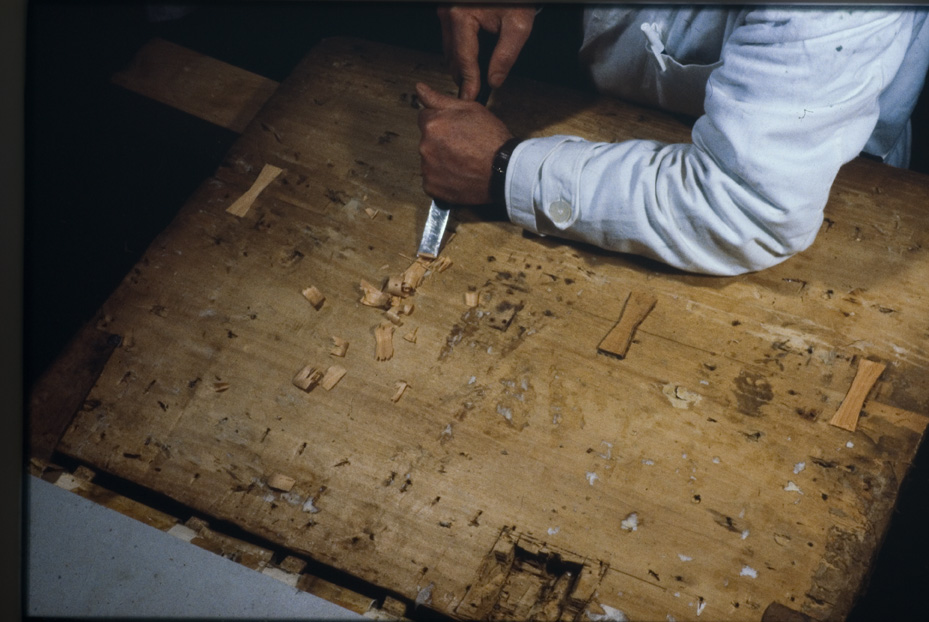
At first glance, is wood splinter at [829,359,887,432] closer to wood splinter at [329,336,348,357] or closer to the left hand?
the left hand

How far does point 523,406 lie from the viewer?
114 centimetres

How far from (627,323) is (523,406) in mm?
258

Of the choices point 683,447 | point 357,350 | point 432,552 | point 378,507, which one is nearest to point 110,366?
point 357,350

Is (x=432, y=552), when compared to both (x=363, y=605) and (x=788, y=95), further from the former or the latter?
(x=788, y=95)

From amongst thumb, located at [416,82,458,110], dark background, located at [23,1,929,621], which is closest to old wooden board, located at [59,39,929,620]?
thumb, located at [416,82,458,110]

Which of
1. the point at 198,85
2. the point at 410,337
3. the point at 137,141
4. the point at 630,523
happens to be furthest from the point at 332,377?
the point at 137,141

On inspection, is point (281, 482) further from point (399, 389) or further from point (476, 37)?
point (476, 37)

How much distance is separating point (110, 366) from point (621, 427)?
954 millimetres

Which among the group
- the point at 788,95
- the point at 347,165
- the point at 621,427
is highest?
the point at 788,95

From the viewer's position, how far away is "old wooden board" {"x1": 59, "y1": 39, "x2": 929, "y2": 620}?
3.40 feet

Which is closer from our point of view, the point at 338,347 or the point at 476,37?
the point at 338,347

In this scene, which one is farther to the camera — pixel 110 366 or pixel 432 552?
pixel 110 366

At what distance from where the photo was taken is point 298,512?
1.08m

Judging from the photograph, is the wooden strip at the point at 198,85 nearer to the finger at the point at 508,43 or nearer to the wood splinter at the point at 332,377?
the finger at the point at 508,43
